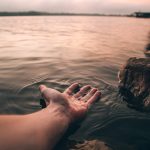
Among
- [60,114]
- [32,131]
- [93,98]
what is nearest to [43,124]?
[32,131]

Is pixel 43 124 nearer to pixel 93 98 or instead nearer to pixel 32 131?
pixel 32 131

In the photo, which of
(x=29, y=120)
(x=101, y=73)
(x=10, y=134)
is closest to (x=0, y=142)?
(x=10, y=134)

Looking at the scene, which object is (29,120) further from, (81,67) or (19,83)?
(81,67)

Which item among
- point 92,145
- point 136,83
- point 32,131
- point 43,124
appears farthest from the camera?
point 136,83

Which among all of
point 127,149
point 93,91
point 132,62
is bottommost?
point 127,149

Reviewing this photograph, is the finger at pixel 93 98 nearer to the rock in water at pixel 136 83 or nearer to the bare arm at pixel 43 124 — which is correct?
the bare arm at pixel 43 124

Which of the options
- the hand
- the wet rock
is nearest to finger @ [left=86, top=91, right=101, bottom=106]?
the hand

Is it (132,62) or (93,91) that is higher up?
(132,62)
